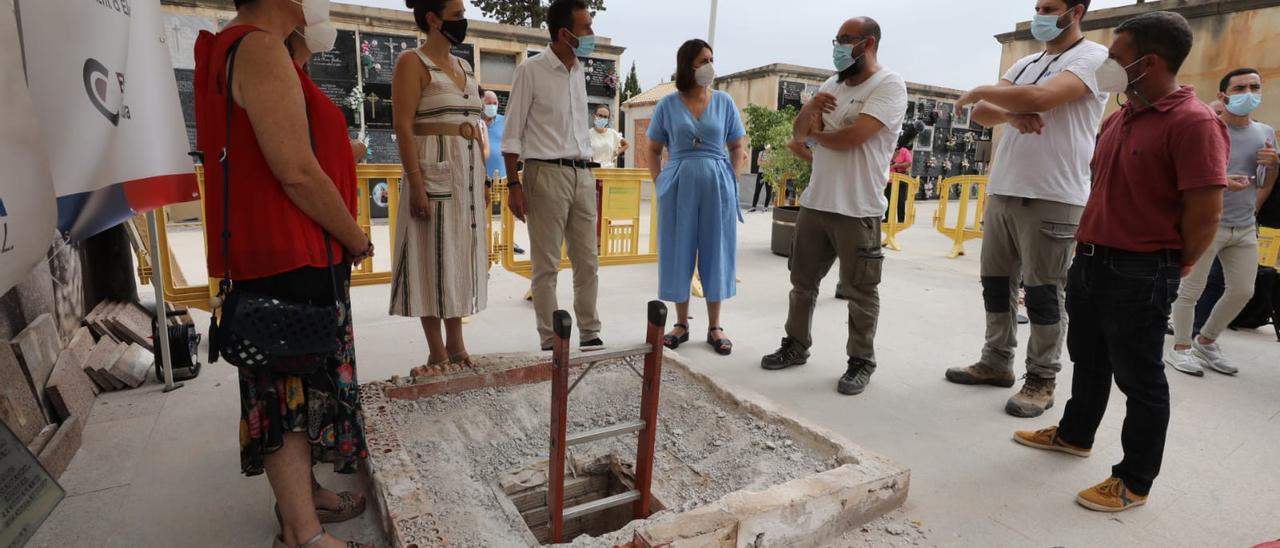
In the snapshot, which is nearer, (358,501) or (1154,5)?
(358,501)

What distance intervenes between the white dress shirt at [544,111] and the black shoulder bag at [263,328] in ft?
5.51

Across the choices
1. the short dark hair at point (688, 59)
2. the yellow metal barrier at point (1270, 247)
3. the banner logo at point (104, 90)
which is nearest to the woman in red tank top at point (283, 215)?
the banner logo at point (104, 90)

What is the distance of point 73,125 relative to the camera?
1.83 meters

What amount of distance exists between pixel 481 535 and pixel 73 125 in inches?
64.0

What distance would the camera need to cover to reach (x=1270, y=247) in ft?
15.3

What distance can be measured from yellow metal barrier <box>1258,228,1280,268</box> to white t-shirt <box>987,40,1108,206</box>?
3.11 m

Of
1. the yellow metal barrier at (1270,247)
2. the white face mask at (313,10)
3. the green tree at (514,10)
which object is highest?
the green tree at (514,10)

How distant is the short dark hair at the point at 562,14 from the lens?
123 inches

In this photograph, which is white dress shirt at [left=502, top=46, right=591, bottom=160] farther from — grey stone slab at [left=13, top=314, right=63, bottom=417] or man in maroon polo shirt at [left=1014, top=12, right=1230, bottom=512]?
man in maroon polo shirt at [left=1014, top=12, right=1230, bottom=512]

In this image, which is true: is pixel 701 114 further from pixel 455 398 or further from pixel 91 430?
pixel 91 430

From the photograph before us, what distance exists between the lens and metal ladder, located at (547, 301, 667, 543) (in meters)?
1.76

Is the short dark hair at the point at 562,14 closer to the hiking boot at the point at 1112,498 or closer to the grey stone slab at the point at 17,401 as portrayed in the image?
the grey stone slab at the point at 17,401

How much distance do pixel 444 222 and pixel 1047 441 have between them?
2.58 m

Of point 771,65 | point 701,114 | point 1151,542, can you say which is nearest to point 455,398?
point 701,114
